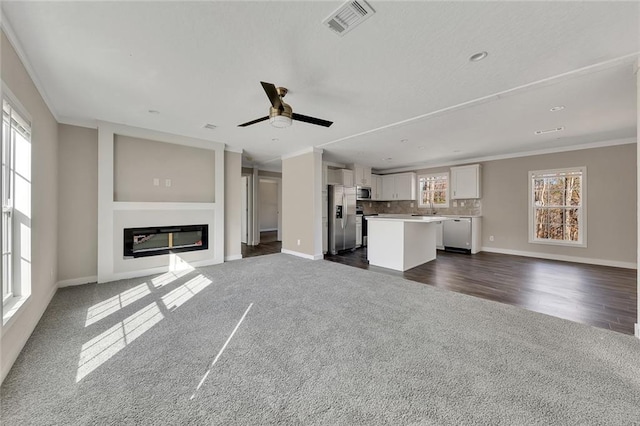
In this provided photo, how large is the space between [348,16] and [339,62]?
1.73ft

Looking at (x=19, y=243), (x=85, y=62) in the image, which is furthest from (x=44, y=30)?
(x=19, y=243)

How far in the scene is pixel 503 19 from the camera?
67.3 inches

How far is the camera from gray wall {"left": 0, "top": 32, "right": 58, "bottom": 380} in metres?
1.80

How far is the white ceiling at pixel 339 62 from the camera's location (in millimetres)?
1671

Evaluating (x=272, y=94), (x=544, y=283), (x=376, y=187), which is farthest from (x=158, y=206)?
(x=544, y=283)

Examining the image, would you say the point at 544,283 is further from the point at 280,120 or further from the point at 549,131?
the point at 280,120

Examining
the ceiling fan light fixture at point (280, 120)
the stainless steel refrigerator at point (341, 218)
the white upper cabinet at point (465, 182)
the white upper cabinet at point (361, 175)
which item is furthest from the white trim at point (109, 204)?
the white upper cabinet at point (465, 182)

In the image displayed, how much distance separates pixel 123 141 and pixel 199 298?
294cm

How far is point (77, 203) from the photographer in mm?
3607

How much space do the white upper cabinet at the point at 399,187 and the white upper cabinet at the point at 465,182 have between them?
44.0 inches

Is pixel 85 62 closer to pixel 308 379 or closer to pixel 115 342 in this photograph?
pixel 115 342

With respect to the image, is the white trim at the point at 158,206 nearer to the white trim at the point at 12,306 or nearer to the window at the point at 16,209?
the window at the point at 16,209

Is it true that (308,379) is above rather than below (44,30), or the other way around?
below

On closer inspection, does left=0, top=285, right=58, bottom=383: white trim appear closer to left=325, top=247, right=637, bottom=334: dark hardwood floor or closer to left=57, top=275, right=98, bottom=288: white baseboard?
left=57, top=275, right=98, bottom=288: white baseboard
